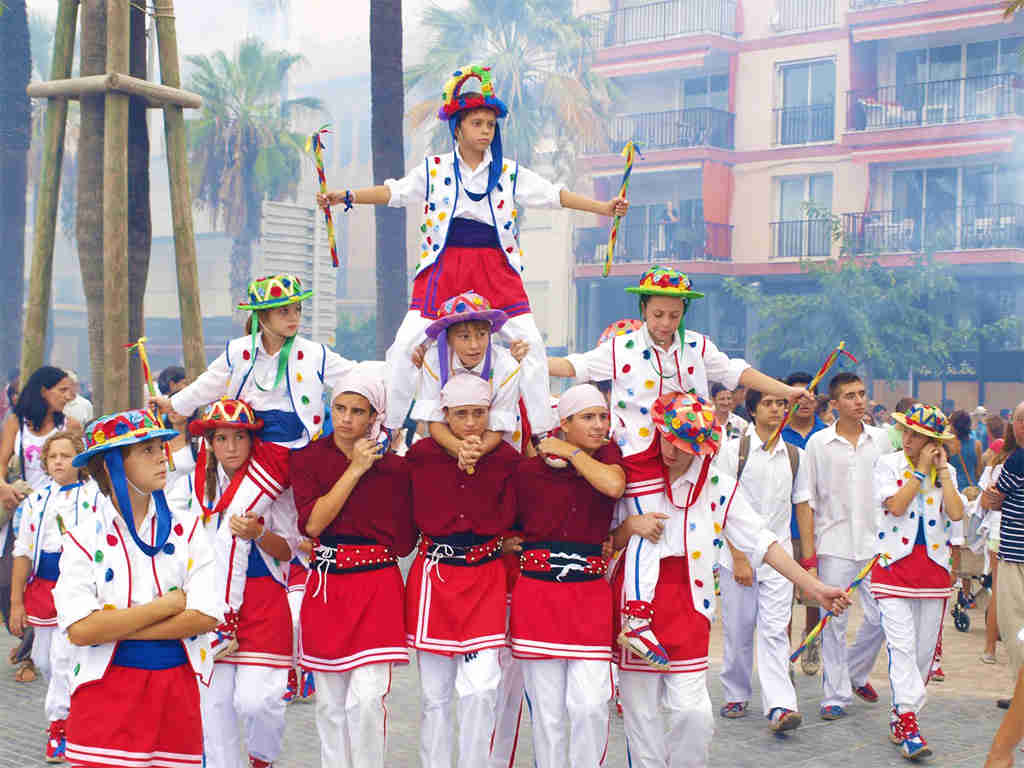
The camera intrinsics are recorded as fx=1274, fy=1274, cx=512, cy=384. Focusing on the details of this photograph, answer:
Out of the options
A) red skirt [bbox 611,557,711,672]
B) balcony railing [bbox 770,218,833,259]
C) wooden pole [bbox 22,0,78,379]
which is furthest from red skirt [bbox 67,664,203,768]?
balcony railing [bbox 770,218,833,259]

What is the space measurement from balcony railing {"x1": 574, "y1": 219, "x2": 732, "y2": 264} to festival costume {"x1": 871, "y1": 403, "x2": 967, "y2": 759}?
78.7 feet

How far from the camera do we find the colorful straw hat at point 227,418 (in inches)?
264

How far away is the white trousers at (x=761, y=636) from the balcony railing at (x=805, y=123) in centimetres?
2369

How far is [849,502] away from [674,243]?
78.0 feet

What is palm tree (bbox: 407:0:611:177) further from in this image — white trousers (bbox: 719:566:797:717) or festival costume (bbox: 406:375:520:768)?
festival costume (bbox: 406:375:520:768)

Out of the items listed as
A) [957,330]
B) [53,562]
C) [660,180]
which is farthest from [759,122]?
[53,562]

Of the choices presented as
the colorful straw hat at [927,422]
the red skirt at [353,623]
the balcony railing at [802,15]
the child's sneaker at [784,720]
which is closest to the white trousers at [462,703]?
the red skirt at [353,623]

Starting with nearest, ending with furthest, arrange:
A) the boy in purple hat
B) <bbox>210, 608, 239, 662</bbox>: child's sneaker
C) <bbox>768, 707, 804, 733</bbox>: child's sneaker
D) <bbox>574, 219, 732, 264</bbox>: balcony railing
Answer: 1. <bbox>210, 608, 239, 662</bbox>: child's sneaker
2. the boy in purple hat
3. <bbox>768, 707, 804, 733</bbox>: child's sneaker
4. <bbox>574, 219, 732, 264</bbox>: balcony railing

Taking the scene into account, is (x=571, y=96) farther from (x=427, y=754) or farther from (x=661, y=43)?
(x=427, y=754)

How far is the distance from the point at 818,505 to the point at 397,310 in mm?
9065

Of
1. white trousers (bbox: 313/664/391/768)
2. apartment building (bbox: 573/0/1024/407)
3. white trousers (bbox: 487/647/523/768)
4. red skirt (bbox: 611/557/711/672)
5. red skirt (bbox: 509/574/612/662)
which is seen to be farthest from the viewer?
apartment building (bbox: 573/0/1024/407)

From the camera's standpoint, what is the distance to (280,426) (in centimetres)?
696

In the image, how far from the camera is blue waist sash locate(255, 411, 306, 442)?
6941mm


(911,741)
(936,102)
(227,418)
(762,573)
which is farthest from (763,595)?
(936,102)
